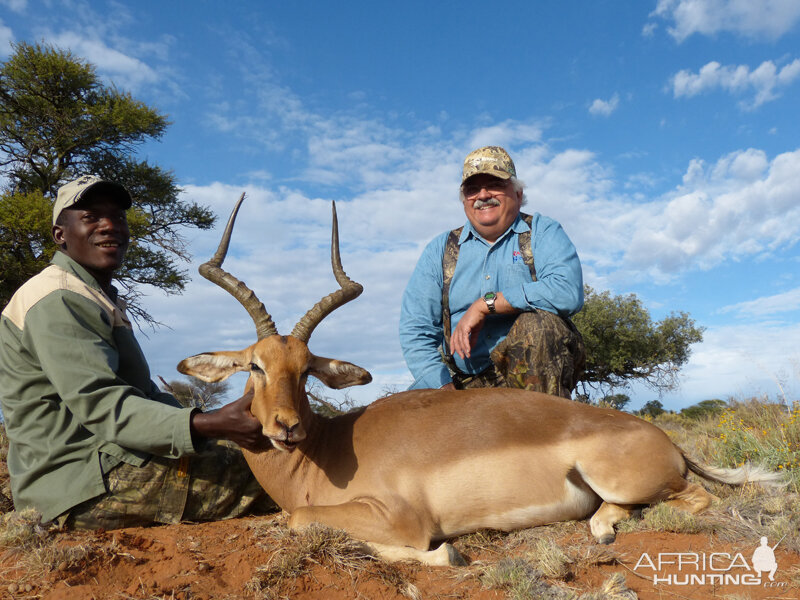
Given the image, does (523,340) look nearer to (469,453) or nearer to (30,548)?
(469,453)

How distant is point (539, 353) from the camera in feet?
19.7

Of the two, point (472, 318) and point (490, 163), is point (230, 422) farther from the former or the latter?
point (490, 163)

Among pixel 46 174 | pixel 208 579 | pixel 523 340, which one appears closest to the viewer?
pixel 208 579

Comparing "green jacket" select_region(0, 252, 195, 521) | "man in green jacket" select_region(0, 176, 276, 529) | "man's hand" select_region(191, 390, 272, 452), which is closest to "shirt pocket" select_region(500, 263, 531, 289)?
"man in green jacket" select_region(0, 176, 276, 529)

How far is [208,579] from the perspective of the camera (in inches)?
138

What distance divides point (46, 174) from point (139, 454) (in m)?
19.2

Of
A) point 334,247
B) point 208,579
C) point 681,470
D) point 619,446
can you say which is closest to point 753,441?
point 681,470

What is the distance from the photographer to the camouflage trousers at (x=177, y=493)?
4.55 meters

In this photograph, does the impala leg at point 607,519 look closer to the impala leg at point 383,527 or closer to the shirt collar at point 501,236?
the impala leg at point 383,527

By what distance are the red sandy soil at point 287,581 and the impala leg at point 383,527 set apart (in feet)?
0.35

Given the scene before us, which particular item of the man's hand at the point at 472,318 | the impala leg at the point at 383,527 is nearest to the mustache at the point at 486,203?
the man's hand at the point at 472,318

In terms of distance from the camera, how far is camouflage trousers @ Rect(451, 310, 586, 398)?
6.01m

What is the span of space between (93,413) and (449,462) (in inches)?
97.8

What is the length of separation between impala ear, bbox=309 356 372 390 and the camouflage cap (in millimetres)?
2782
